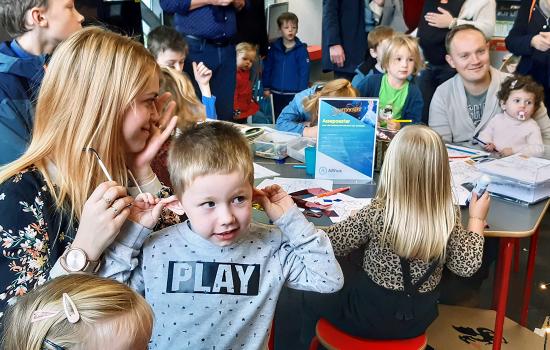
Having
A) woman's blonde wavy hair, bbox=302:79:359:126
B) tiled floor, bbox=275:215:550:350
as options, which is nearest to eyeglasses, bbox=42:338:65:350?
tiled floor, bbox=275:215:550:350

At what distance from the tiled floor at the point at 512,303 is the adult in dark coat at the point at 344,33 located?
6.56 ft

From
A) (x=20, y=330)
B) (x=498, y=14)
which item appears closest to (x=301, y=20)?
(x=498, y=14)

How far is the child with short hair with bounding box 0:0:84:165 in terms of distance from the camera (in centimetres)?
207

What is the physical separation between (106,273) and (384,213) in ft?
2.95

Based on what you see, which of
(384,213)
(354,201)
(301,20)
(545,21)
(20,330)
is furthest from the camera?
(301,20)

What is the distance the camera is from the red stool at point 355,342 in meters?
1.89

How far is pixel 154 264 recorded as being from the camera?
1.41 meters

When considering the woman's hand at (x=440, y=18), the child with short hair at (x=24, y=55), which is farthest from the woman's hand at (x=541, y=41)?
the child with short hair at (x=24, y=55)

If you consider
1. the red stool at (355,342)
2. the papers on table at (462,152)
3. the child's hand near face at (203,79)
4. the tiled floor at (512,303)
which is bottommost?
the tiled floor at (512,303)

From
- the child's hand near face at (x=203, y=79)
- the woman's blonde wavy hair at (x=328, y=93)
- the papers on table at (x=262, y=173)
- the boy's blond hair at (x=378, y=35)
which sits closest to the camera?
the papers on table at (x=262, y=173)

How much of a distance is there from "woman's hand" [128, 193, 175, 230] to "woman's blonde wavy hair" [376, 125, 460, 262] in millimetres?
763

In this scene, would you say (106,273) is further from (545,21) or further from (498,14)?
(498,14)

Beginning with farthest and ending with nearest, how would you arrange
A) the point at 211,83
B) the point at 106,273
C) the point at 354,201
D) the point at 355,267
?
1. the point at 211,83
2. the point at 355,267
3. the point at 354,201
4. the point at 106,273

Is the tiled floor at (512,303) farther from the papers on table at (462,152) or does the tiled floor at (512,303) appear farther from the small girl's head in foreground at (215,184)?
the small girl's head in foreground at (215,184)
